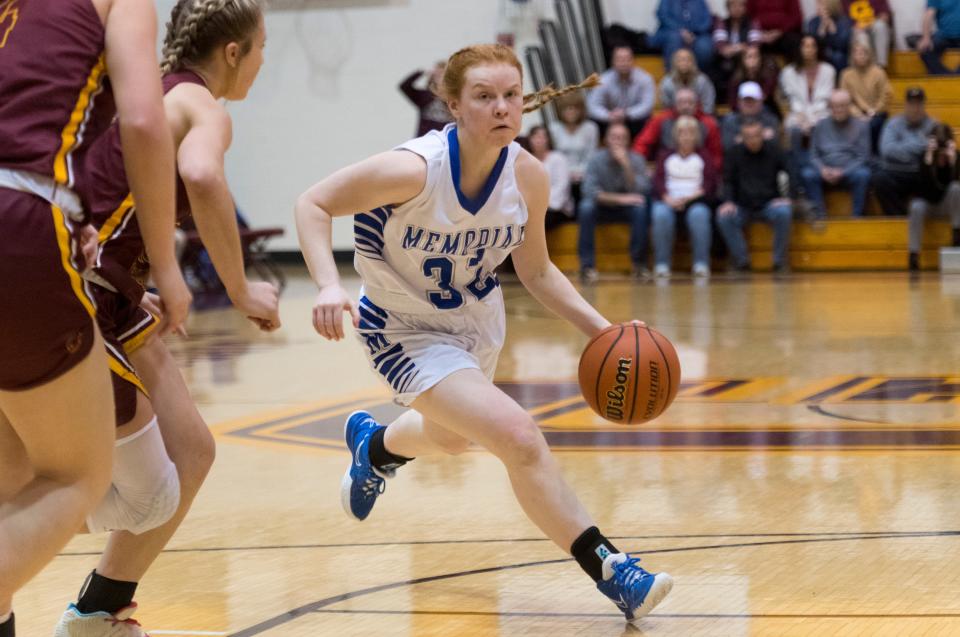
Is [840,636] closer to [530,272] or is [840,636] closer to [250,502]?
[530,272]

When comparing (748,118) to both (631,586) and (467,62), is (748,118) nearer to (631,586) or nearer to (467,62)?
(467,62)

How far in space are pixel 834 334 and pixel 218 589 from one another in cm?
553

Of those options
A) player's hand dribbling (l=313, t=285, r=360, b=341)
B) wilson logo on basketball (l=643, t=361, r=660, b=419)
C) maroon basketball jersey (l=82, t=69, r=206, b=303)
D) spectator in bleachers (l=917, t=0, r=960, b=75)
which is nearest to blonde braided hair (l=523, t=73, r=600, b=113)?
wilson logo on basketball (l=643, t=361, r=660, b=419)

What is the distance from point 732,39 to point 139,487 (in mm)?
13176

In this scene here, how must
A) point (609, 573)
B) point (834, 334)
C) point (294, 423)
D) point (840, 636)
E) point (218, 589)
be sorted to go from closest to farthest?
point (840, 636), point (609, 573), point (218, 589), point (294, 423), point (834, 334)

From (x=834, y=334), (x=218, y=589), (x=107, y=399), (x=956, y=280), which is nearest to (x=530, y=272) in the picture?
(x=218, y=589)

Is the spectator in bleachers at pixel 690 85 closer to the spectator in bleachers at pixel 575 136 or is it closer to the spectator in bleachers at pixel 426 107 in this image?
the spectator in bleachers at pixel 575 136

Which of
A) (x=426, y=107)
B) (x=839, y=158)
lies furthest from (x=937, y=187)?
(x=426, y=107)

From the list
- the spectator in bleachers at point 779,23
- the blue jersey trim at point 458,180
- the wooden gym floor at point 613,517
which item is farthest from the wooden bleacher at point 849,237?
the blue jersey trim at point 458,180

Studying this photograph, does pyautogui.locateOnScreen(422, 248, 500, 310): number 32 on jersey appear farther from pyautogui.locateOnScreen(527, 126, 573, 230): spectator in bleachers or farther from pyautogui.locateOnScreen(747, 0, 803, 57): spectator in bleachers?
pyautogui.locateOnScreen(747, 0, 803, 57): spectator in bleachers

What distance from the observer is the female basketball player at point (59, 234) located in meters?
2.21

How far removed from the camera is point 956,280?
11711 millimetres

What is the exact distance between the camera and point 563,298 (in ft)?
12.2

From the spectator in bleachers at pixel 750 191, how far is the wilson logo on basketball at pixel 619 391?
989 centimetres
